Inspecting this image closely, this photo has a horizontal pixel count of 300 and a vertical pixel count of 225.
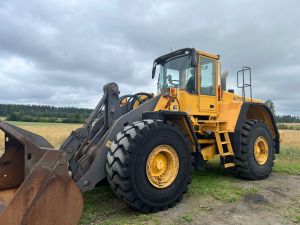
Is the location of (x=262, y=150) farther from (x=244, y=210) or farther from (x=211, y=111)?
(x=244, y=210)

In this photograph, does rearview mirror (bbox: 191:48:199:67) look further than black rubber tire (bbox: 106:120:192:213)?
Yes

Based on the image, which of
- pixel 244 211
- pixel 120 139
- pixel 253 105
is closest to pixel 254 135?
pixel 253 105

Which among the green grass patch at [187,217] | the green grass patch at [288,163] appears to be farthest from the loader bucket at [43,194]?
the green grass patch at [288,163]

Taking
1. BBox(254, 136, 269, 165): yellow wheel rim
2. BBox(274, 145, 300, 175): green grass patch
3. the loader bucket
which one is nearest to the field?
BBox(254, 136, 269, 165): yellow wheel rim

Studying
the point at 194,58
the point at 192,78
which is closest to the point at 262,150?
the point at 192,78

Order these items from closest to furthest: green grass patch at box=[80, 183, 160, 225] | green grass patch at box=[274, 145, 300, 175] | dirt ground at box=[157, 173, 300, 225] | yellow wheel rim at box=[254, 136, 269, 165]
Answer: green grass patch at box=[80, 183, 160, 225]
dirt ground at box=[157, 173, 300, 225]
yellow wheel rim at box=[254, 136, 269, 165]
green grass patch at box=[274, 145, 300, 175]

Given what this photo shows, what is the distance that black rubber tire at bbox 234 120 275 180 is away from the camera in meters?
7.80

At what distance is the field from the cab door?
1710mm

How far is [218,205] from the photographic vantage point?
5.74 m

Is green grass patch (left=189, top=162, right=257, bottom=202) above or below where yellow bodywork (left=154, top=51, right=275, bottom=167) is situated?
below

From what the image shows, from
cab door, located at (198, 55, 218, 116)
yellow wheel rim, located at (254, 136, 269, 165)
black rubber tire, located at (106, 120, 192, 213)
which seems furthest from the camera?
yellow wheel rim, located at (254, 136, 269, 165)

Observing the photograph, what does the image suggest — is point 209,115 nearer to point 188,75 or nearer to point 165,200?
point 188,75

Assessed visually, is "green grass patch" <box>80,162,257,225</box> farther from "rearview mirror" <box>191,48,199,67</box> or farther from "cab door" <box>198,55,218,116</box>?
"rearview mirror" <box>191,48,199,67</box>

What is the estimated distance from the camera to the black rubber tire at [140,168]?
4.90 m
